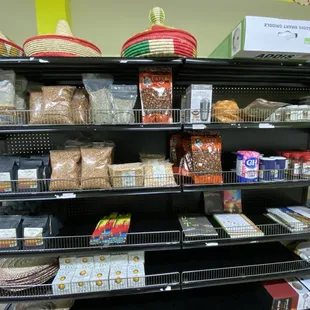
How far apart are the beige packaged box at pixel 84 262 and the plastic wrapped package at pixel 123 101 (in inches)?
39.4

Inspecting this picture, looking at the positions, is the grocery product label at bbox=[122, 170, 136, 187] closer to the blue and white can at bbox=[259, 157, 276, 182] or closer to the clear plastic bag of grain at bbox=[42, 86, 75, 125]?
the clear plastic bag of grain at bbox=[42, 86, 75, 125]

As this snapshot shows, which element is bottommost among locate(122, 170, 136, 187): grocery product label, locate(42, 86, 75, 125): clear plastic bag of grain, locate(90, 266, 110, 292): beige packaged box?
locate(90, 266, 110, 292): beige packaged box

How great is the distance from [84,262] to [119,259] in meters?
0.25

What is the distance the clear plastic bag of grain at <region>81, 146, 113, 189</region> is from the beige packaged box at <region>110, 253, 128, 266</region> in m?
0.57

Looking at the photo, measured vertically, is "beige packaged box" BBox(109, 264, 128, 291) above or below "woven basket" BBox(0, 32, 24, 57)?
below

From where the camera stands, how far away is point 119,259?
140cm

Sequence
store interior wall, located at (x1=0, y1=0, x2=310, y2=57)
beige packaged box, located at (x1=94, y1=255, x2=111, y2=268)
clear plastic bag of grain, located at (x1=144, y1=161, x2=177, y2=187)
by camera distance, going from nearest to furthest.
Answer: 1. clear plastic bag of grain, located at (x1=144, y1=161, x2=177, y2=187)
2. beige packaged box, located at (x1=94, y1=255, x2=111, y2=268)
3. store interior wall, located at (x1=0, y1=0, x2=310, y2=57)

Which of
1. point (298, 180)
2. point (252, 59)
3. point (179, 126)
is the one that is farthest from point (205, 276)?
point (252, 59)

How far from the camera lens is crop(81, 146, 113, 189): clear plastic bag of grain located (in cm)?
121

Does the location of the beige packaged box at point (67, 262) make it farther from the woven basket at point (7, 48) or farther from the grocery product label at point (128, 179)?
the woven basket at point (7, 48)

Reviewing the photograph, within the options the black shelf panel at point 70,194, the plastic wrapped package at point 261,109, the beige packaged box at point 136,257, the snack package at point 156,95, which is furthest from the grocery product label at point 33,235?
the plastic wrapped package at point 261,109

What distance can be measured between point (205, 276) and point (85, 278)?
85 centimetres

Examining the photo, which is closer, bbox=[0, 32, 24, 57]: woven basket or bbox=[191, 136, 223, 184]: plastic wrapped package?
bbox=[0, 32, 24, 57]: woven basket

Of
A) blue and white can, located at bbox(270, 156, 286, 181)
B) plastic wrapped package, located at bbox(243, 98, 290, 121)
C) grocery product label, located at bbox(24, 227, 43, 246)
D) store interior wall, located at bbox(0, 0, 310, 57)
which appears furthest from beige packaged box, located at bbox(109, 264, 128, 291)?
store interior wall, located at bbox(0, 0, 310, 57)
